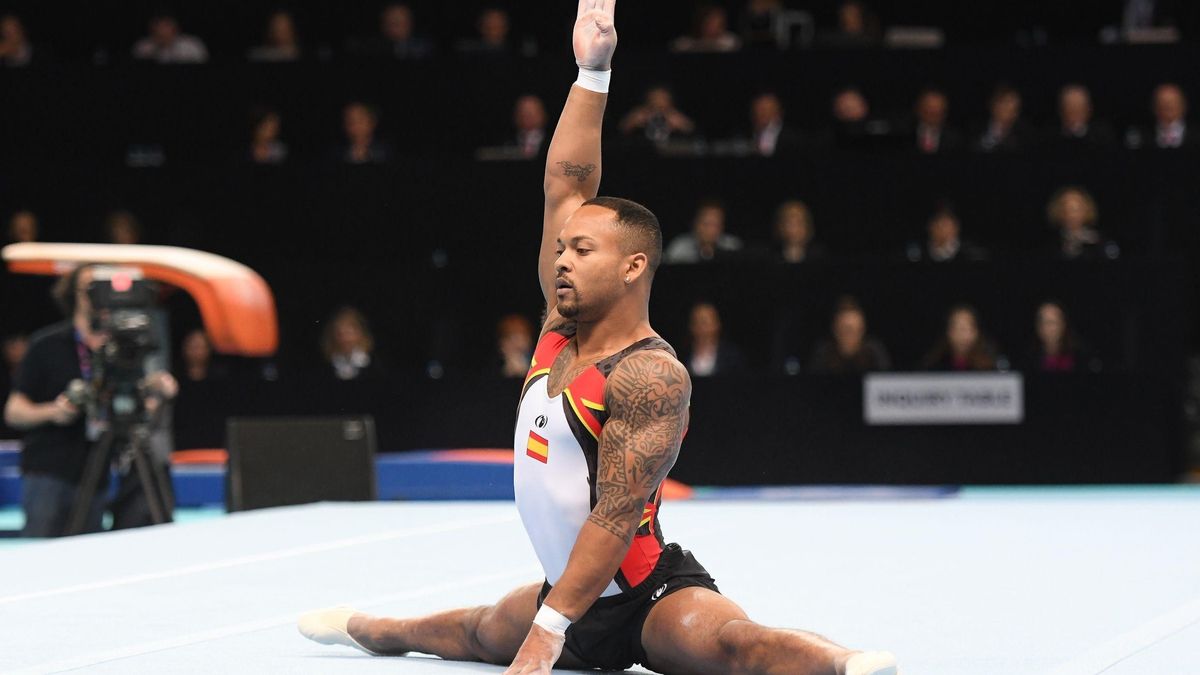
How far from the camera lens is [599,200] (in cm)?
313

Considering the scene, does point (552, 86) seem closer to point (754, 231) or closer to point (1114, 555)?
point (754, 231)

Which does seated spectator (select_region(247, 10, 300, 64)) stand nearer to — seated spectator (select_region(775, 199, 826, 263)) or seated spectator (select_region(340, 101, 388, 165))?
seated spectator (select_region(340, 101, 388, 165))

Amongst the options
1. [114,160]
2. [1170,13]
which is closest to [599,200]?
[114,160]

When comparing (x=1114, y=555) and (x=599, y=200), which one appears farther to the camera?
(x=1114, y=555)

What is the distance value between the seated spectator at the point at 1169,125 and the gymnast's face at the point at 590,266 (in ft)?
28.0

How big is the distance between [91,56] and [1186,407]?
28.3 feet

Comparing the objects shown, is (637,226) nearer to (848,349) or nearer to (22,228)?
(848,349)

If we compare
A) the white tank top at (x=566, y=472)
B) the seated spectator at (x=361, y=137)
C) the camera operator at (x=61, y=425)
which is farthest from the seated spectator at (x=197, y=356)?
the white tank top at (x=566, y=472)

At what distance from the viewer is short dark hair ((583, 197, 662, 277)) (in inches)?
120

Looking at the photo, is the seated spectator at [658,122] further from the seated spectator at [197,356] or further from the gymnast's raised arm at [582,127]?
the gymnast's raised arm at [582,127]

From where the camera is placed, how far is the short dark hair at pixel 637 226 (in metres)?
3.05

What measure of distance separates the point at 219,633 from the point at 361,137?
308 inches

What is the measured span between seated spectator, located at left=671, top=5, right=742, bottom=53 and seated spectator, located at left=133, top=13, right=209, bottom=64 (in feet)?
11.7

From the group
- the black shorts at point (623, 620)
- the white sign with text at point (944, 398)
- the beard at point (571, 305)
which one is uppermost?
the beard at point (571, 305)
